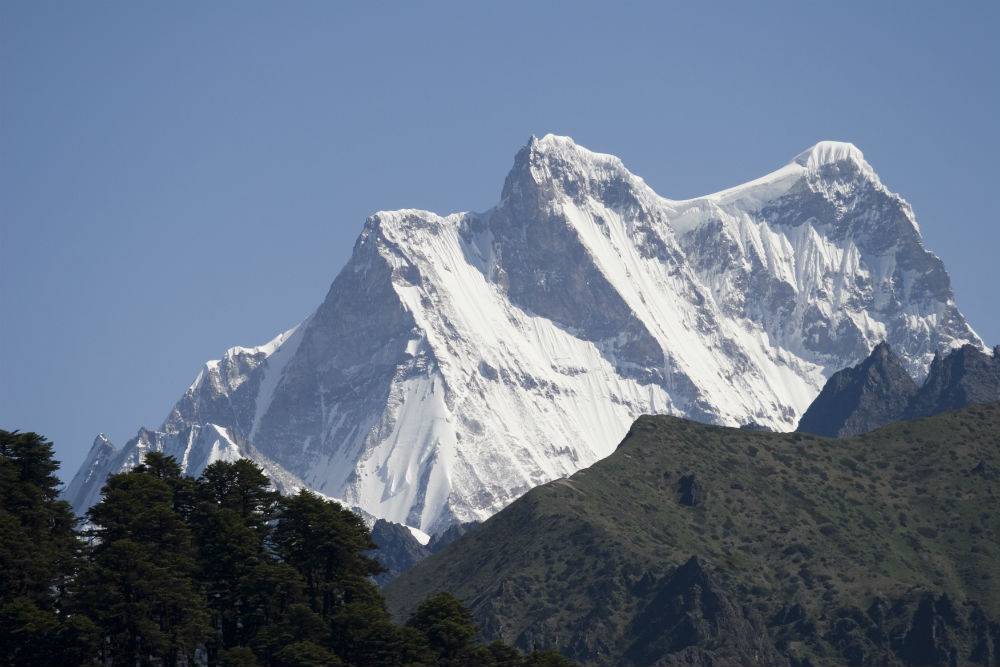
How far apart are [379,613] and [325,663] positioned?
374 inches

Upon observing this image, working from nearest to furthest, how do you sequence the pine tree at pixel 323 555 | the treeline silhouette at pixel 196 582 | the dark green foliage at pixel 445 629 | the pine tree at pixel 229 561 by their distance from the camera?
the treeline silhouette at pixel 196 582
the pine tree at pixel 229 561
the pine tree at pixel 323 555
the dark green foliage at pixel 445 629

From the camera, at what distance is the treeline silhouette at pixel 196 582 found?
499ft

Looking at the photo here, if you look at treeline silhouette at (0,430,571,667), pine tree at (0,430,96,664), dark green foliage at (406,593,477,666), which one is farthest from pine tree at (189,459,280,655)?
dark green foliage at (406,593,477,666)

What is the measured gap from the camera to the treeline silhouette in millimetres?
152000

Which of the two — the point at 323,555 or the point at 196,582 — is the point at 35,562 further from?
the point at 323,555

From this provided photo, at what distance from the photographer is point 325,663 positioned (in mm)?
155625

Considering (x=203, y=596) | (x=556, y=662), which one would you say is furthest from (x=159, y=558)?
(x=556, y=662)

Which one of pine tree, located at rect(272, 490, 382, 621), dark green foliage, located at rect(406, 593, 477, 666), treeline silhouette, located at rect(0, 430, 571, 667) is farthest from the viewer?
dark green foliage, located at rect(406, 593, 477, 666)

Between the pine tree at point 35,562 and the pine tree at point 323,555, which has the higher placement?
the pine tree at point 323,555

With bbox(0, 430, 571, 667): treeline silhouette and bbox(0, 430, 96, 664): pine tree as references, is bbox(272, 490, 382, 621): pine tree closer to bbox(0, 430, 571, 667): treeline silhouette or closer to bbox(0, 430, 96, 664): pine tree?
→ bbox(0, 430, 571, 667): treeline silhouette

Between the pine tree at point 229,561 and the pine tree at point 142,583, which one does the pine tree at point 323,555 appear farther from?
the pine tree at point 142,583

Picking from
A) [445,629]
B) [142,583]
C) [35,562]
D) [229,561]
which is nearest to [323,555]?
[229,561]

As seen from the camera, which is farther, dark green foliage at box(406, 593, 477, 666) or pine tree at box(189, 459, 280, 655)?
dark green foliage at box(406, 593, 477, 666)

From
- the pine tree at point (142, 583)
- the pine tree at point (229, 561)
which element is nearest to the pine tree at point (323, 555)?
the pine tree at point (229, 561)
